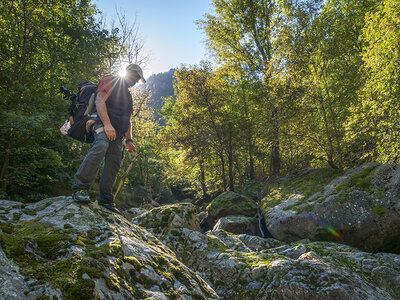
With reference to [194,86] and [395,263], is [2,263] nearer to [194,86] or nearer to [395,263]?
[395,263]

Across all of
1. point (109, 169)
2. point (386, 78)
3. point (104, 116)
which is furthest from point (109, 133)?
point (386, 78)

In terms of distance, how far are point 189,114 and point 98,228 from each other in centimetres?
1563

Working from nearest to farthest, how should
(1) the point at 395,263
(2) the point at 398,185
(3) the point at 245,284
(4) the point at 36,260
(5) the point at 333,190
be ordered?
(4) the point at 36,260
(3) the point at 245,284
(1) the point at 395,263
(2) the point at 398,185
(5) the point at 333,190

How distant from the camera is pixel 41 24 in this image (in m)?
7.68

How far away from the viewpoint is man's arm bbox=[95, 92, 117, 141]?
3.70 meters

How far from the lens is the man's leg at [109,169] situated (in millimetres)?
4246

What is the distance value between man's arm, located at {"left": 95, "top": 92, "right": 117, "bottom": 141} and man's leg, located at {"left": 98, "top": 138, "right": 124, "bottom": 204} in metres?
0.63

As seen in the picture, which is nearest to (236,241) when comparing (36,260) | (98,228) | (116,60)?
(98,228)

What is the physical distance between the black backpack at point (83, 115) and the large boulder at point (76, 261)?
1.23 meters

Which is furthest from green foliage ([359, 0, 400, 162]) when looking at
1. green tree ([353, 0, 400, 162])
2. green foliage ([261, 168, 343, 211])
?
green foliage ([261, 168, 343, 211])

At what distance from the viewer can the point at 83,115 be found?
158 inches

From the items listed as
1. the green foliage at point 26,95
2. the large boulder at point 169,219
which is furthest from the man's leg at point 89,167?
the green foliage at point 26,95

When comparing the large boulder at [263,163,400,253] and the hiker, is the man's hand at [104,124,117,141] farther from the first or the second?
the large boulder at [263,163,400,253]

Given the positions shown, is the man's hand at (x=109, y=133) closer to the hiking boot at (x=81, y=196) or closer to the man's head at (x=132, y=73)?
the hiking boot at (x=81, y=196)
